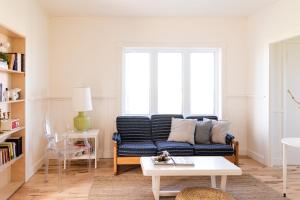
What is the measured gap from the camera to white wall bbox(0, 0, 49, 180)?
12.5 feet

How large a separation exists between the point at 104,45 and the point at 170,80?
1383 mm

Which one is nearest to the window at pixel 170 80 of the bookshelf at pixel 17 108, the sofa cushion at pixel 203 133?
the sofa cushion at pixel 203 133

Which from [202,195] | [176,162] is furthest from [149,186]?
[202,195]

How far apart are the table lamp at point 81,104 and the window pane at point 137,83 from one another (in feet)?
3.03

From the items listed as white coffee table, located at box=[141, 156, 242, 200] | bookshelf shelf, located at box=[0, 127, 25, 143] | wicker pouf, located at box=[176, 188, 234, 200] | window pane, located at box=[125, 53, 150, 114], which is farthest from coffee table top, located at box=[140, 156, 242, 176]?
window pane, located at box=[125, 53, 150, 114]

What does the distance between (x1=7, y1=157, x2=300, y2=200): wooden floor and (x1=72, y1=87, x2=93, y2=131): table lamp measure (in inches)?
26.3

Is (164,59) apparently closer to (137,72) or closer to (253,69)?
(137,72)

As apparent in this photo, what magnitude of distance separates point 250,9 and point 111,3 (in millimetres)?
2329

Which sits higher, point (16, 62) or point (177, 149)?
point (16, 62)

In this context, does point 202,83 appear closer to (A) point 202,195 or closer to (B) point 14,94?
(A) point 202,195

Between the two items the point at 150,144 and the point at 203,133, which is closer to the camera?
the point at 150,144

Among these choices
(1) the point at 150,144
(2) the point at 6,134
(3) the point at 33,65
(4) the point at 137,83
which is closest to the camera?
(2) the point at 6,134

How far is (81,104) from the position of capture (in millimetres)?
4922

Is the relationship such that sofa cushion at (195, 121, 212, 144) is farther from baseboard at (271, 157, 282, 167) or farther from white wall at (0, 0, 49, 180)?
white wall at (0, 0, 49, 180)
